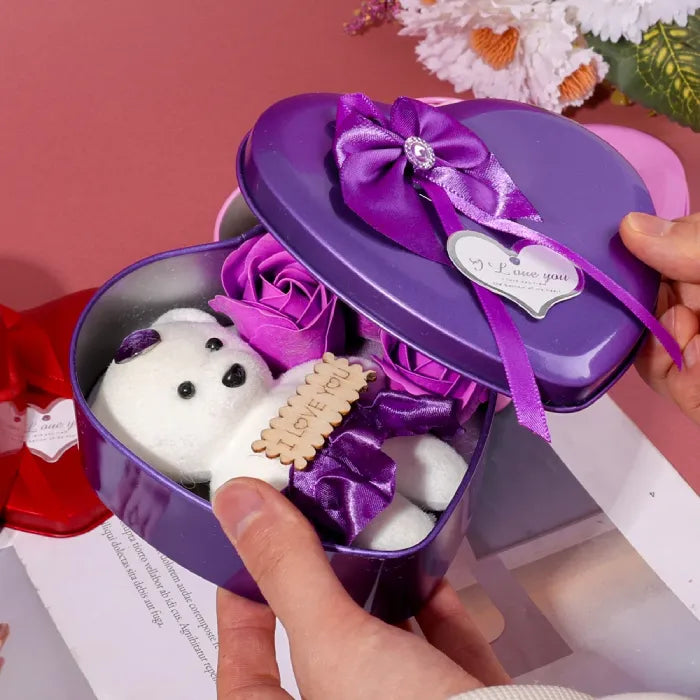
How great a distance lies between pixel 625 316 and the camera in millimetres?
507

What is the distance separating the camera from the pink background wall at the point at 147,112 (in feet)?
2.64

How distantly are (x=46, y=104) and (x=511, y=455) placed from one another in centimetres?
62

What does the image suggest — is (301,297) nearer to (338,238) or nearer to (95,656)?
(338,238)

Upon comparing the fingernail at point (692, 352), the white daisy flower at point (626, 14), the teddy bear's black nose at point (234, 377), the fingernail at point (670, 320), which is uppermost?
the white daisy flower at point (626, 14)


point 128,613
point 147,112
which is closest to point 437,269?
point 128,613

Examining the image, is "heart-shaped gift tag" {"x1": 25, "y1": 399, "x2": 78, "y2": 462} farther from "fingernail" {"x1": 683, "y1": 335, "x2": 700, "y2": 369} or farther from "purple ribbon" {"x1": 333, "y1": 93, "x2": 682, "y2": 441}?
"fingernail" {"x1": 683, "y1": 335, "x2": 700, "y2": 369}

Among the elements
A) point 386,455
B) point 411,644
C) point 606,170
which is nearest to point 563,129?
point 606,170

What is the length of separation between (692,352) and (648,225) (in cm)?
12

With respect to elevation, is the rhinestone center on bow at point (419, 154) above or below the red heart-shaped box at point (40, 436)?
above

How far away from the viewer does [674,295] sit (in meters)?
0.63

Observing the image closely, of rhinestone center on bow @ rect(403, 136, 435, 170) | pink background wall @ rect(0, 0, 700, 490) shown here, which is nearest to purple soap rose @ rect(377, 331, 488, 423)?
rhinestone center on bow @ rect(403, 136, 435, 170)

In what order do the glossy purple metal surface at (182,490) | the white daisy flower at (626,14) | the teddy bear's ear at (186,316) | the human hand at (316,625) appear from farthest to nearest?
the white daisy flower at (626,14), the teddy bear's ear at (186,316), the glossy purple metal surface at (182,490), the human hand at (316,625)

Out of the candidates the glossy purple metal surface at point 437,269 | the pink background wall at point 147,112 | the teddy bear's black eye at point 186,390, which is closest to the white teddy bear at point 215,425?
the teddy bear's black eye at point 186,390

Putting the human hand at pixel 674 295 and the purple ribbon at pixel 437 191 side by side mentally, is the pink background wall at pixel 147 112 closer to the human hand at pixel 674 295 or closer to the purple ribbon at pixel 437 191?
the human hand at pixel 674 295
